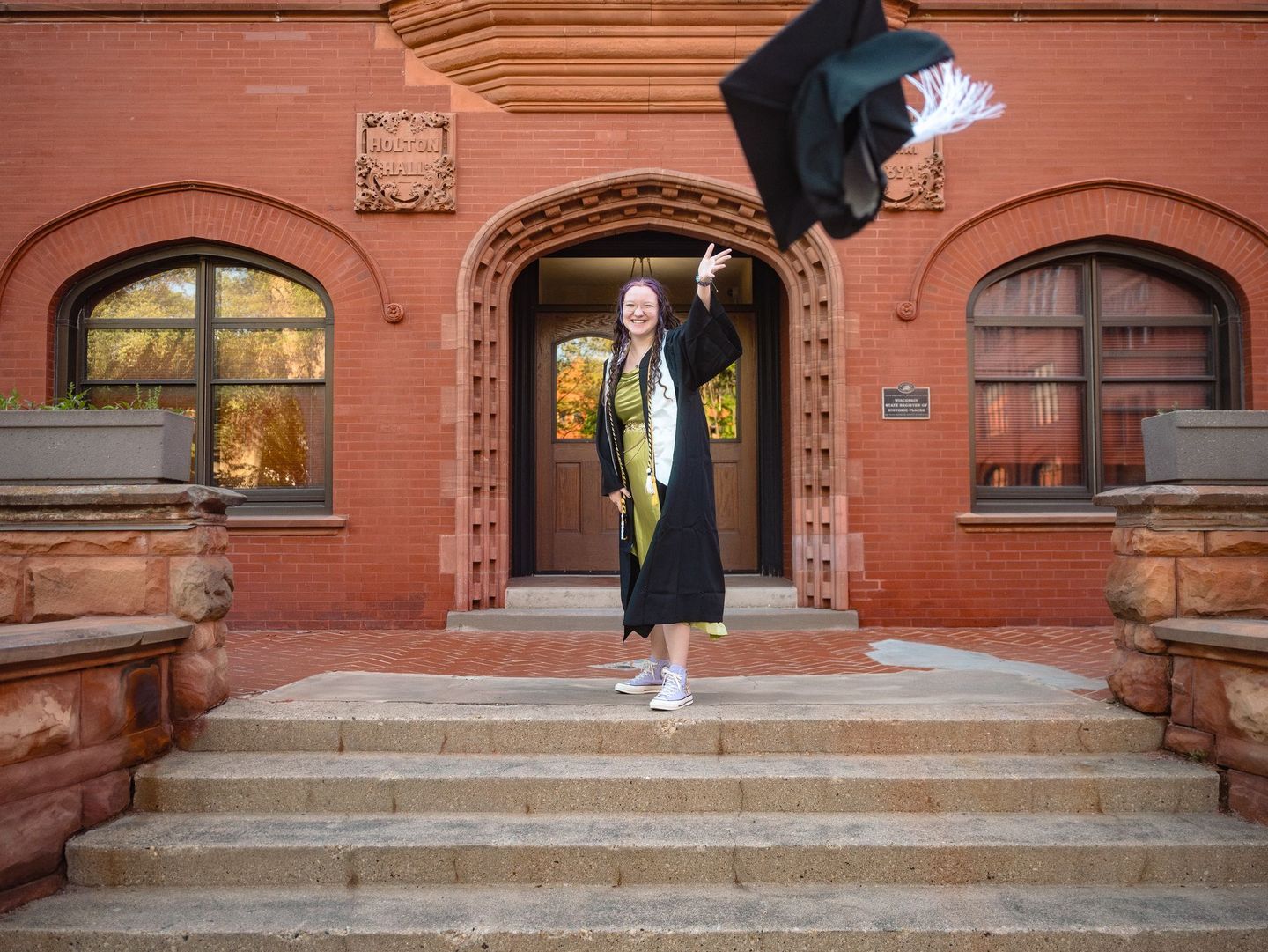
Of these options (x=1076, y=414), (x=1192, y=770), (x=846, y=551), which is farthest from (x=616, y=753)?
(x=1076, y=414)

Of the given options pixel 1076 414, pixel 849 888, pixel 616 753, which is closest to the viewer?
pixel 849 888

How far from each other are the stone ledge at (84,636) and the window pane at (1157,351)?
780 centimetres

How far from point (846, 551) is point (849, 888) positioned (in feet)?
15.3

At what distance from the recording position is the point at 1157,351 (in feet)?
26.9

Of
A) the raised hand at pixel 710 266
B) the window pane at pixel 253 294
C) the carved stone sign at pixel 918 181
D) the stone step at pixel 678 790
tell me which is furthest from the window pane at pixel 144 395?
the carved stone sign at pixel 918 181

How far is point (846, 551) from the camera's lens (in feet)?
25.3

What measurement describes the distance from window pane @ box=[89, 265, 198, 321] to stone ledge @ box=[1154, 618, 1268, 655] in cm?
797

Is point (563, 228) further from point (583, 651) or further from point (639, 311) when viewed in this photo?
point (639, 311)

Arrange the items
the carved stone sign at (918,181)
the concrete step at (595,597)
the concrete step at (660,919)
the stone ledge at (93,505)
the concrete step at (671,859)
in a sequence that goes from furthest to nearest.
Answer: the concrete step at (595,597) < the carved stone sign at (918,181) < the stone ledge at (93,505) < the concrete step at (671,859) < the concrete step at (660,919)

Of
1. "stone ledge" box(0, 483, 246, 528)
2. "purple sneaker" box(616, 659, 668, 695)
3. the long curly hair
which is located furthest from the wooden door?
Answer: "stone ledge" box(0, 483, 246, 528)

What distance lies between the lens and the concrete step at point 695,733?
3.94m

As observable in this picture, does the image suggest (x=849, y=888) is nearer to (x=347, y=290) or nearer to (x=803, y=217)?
(x=803, y=217)

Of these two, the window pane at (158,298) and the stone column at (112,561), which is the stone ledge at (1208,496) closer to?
the stone column at (112,561)

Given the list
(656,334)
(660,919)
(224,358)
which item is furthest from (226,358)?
(660,919)
